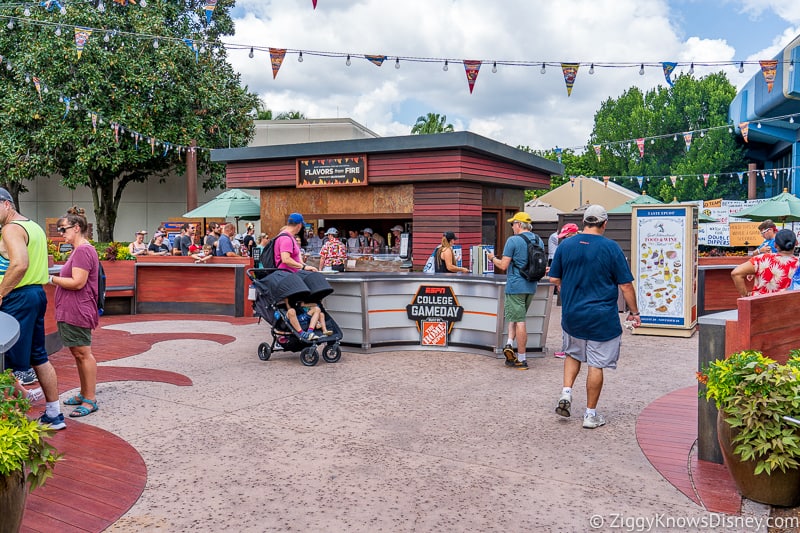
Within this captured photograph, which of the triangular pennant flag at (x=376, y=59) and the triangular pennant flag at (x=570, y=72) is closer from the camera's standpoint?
the triangular pennant flag at (x=376, y=59)

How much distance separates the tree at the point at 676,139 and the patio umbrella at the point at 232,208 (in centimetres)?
2448

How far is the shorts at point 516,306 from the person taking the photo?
8.02 m

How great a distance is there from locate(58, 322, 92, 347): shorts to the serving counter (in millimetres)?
3623

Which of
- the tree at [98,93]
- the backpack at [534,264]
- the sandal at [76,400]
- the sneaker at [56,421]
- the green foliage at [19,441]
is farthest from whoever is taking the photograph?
the tree at [98,93]

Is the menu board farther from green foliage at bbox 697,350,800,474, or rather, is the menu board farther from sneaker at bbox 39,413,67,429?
sneaker at bbox 39,413,67,429

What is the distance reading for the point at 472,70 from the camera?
40.9ft

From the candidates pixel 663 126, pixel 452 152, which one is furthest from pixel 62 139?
pixel 663 126

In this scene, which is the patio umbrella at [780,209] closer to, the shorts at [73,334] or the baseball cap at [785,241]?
the baseball cap at [785,241]

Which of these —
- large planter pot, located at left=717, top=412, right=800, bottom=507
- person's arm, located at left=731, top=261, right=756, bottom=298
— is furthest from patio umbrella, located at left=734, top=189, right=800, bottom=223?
large planter pot, located at left=717, top=412, right=800, bottom=507

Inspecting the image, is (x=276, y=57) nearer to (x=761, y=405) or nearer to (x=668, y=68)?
(x=668, y=68)

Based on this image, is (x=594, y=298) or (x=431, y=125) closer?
(x=594, y=298)

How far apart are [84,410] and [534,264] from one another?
4.97 m

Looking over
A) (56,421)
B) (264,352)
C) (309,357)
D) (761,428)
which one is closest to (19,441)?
(56,421)

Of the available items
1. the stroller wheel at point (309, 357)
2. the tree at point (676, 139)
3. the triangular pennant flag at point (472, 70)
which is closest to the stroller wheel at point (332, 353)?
the stroller wheel at point (309, 357)
